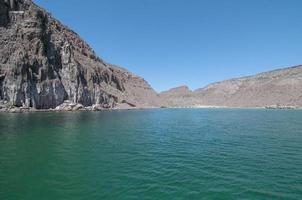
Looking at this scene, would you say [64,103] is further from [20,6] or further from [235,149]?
[235,149]

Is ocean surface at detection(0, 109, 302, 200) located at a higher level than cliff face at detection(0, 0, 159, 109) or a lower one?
lower

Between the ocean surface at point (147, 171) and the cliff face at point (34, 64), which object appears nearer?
the ocean surface at point (147, 171)

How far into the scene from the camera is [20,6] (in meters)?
115

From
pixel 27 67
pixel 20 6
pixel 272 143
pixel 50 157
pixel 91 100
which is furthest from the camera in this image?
pixel 91 100

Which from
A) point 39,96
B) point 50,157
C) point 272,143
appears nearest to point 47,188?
point 50,157

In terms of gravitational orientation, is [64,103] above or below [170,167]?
above

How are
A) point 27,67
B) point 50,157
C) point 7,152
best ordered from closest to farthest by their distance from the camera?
1. point 50,157
2. point 7,152
3. point 27,67

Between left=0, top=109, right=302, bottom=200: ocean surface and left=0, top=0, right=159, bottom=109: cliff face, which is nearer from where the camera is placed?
left=0, top=109, right=302, bottom=200: ocean surface

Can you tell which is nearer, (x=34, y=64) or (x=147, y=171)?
(x=147, y=171)

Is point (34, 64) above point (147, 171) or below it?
above

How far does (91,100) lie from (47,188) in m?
134

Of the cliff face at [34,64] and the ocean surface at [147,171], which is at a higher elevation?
the cliff face at [34,64]

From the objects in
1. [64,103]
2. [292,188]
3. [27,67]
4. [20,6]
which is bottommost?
[292,188]

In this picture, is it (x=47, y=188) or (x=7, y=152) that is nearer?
(x=47, y=188)
